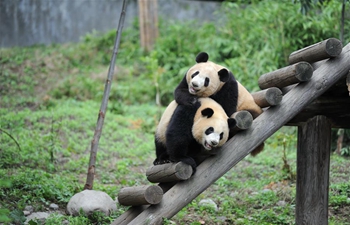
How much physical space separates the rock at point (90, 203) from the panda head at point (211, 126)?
1.70 m

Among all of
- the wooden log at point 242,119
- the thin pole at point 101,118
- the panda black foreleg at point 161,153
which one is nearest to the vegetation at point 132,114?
the thin pole at point 101,118

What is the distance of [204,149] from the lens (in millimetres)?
4676

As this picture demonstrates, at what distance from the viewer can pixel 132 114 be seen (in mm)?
10719

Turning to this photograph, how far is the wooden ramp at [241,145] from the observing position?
176 inches

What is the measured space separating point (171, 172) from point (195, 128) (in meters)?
0.48

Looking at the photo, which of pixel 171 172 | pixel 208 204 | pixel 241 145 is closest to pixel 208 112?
pixel 241 145

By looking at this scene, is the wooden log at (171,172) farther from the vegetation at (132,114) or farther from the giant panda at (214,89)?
the vegetation at (132,114)

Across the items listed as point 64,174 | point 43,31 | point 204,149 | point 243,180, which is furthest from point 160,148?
point 43,31

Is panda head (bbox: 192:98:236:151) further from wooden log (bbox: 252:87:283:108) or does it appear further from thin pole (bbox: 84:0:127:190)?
thin pole (bbox: 84:0:127:190)

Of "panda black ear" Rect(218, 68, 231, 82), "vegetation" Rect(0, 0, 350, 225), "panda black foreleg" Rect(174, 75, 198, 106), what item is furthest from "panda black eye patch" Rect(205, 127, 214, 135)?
"vegetation" Rect(0, 0, 350, 225)

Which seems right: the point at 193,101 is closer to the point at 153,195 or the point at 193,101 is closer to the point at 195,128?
the point at 195,128

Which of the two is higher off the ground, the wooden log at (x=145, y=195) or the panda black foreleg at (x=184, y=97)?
the panda black foreleg at (x=184, y=97)

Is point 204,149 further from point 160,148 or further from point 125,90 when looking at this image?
point 125,90

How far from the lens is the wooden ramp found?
446 centimetres
